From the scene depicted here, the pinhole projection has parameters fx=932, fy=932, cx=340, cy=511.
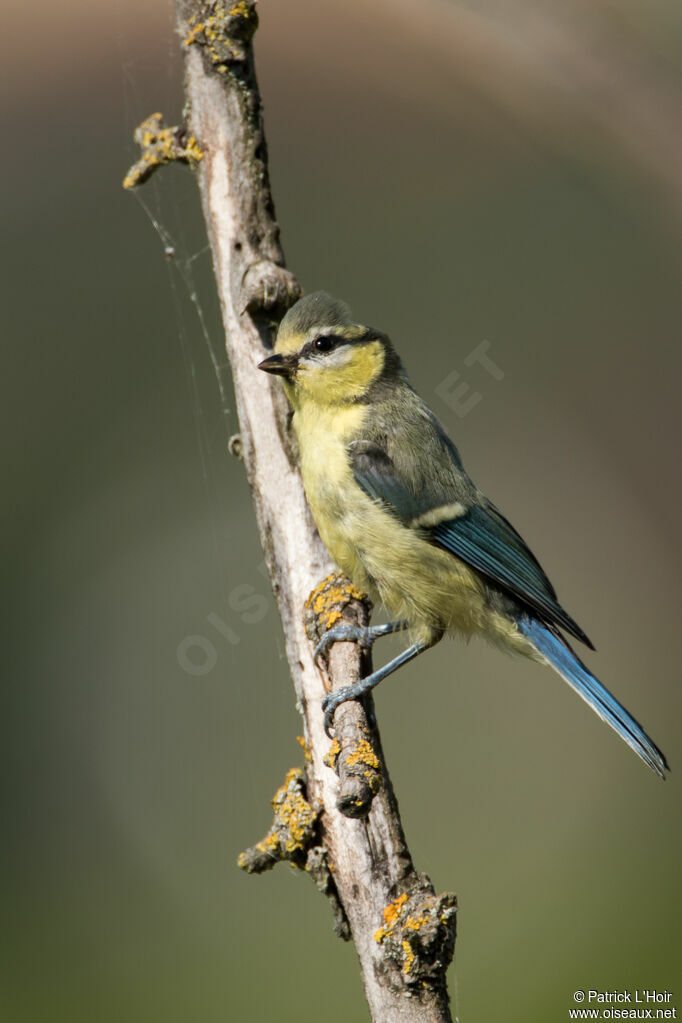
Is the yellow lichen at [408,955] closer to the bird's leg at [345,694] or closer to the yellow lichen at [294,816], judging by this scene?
the yellow lichen at [294,816]

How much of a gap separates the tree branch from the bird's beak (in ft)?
0.47

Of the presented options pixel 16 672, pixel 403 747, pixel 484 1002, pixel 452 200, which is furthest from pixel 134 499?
pixel 484 1002

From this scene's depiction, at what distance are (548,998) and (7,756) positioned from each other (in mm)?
2239

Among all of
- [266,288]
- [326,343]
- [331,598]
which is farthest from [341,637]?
[266,288]

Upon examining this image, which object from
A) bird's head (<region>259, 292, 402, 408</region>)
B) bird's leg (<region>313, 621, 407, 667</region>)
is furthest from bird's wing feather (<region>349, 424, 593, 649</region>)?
bird's leg (<region>313, 621, 407, 667</region>)

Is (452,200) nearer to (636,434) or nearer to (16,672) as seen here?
(636,434)

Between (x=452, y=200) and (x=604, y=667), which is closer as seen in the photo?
(x=604, y=667)

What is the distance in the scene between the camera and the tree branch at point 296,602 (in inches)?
65.5

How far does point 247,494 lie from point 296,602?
2094 mm

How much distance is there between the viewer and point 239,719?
391 cm

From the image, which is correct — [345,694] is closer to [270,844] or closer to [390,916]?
[270,844]
